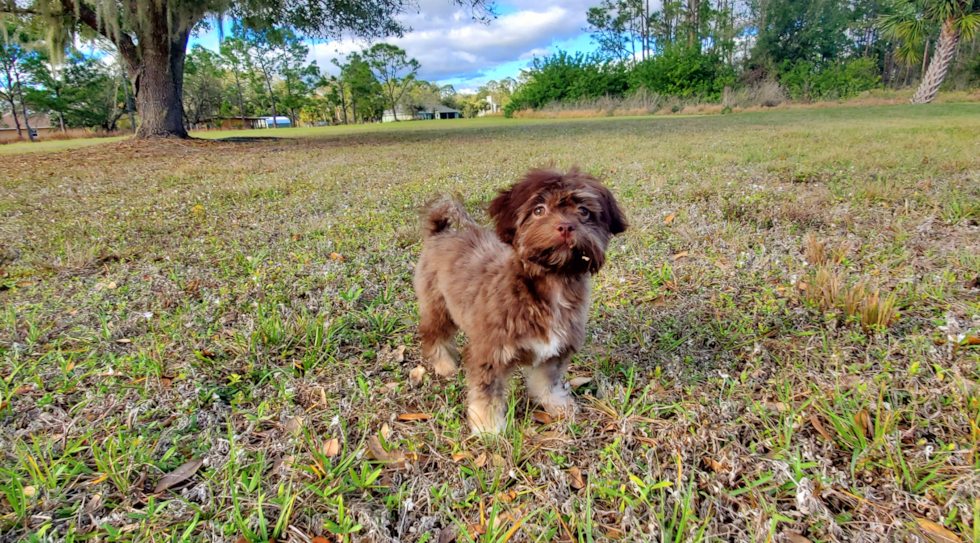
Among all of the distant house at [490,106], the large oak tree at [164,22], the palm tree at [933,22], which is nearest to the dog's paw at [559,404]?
the large oak tree at [164,22]

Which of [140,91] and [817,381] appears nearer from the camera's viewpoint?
[817,381]

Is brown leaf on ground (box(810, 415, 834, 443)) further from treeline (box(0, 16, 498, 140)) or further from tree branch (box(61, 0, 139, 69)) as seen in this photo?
treeline (box(0, 16, 498, 140))

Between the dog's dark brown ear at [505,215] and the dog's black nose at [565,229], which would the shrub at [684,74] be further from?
the dog's black nose at [565,229]

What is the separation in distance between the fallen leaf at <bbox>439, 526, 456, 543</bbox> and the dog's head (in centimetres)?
125

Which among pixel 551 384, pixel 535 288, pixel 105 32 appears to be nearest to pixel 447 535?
pixel 551 384

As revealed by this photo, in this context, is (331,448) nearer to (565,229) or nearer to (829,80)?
(565,229)

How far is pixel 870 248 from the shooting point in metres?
4.25

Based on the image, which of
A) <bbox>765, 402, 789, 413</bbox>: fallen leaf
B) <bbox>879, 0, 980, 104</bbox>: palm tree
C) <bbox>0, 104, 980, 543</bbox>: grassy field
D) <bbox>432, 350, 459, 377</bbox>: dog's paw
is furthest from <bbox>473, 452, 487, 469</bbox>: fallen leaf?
<bbox>879, 0, 980, 104</bbox>: palm tree

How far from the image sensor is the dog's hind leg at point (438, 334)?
120 inches

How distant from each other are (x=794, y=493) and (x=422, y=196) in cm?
642

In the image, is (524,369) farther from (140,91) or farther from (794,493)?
(140,91)

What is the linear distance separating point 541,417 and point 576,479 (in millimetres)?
540

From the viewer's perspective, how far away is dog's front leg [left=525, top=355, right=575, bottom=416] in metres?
2.60

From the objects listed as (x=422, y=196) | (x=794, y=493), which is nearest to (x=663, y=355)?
(x=794, y=493)
